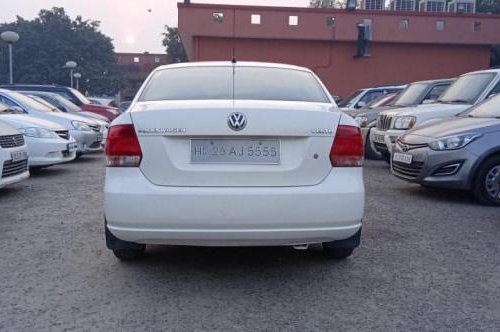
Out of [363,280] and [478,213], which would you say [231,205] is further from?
[478,213]

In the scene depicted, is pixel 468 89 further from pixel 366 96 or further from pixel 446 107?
pixel 366 96

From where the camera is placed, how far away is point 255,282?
3977 mm

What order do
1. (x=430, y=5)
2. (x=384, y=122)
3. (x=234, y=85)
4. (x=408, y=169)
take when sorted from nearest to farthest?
1. (x=234, y=85)
2. (x=408, y=169)
3. (x=384, y=122)
4. (x=430, y=5)

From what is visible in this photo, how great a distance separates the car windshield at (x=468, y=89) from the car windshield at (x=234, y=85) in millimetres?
5097

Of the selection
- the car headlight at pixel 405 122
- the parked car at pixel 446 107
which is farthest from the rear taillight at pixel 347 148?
the car headlight at pixel 405 122

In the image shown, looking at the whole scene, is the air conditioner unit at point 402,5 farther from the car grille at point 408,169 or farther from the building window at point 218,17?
the car grille at point 408,169

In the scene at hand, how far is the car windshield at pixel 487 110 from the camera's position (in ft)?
23.8

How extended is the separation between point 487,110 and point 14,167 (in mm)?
6058

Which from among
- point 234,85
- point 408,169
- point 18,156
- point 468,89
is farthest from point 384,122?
point 234,85

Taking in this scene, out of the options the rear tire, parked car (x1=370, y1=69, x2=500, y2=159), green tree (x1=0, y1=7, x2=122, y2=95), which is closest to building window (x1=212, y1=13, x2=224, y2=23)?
the rear tire

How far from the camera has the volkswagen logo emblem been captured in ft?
11.7

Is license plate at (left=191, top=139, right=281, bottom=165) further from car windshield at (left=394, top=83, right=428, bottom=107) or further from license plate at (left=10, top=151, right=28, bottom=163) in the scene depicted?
car windshield at (left=394, top=83, right=428, bottom=107)

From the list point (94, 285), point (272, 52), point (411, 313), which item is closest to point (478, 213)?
point (411, 313)

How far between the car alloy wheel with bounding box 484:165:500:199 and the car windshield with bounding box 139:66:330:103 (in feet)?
10.5
